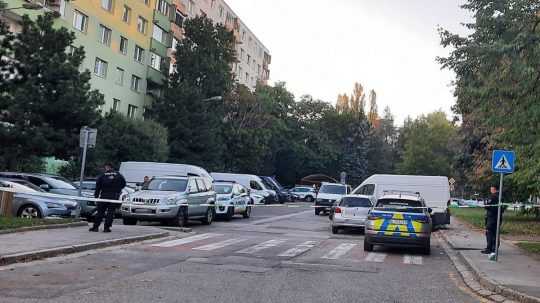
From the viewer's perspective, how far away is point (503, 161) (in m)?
14.0

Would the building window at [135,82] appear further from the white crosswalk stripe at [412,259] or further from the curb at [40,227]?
the white crosswalk stripe at [412,259]

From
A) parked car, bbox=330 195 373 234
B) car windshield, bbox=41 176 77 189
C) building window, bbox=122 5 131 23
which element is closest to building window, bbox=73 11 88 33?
building window, bbox=122 5 131 23

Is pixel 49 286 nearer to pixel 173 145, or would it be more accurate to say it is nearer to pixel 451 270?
pixel 451 270

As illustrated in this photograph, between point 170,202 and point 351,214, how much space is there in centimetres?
641

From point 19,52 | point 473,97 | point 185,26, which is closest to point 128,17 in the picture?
point 185,26

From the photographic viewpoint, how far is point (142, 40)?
48562mm

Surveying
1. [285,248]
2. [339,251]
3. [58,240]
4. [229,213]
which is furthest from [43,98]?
[339,251]

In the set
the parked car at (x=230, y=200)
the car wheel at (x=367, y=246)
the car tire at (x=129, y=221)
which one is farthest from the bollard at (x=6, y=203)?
the car wheel at (x=367, y=246)

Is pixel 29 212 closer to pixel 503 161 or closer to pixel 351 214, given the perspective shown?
pixel 351 214

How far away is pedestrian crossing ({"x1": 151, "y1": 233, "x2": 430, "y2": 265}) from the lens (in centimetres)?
1376

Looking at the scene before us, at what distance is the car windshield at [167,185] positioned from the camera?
805 inches

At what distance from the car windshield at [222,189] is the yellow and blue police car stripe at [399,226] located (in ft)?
38.5

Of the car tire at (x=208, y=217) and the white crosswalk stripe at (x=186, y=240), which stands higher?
the car tire at (x=208, y=217)

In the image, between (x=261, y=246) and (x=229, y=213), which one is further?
(x=229, y=213)
